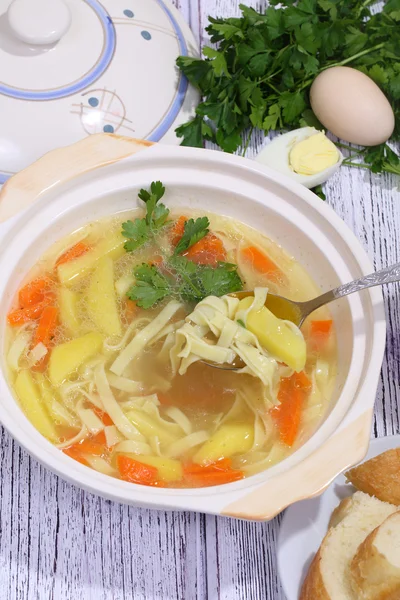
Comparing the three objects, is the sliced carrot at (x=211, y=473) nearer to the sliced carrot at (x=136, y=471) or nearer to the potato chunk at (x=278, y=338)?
the sliced carrot at (x=136, y=471)

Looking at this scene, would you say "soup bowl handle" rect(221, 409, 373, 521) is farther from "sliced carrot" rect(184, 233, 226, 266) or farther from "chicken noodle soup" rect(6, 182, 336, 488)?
"sliced carrot" rect(184, 233, 226, 266)

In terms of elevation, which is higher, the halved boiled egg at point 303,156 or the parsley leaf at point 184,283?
the halved boiled egg at point 303,156

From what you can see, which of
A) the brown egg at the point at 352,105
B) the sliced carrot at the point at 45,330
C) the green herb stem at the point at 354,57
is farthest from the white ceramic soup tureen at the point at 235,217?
the green herb stem at the point at 354,57

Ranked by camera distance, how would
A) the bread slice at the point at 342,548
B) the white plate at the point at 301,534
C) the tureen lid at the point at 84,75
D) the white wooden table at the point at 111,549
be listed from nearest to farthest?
the bread slice at the point at 342,548 < the white plate at the point at 301,534 < the white wooden table at the point at 111,549 < the tureen lid at the point at 84,75

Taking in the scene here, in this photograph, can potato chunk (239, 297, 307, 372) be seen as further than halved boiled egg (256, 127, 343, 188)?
No

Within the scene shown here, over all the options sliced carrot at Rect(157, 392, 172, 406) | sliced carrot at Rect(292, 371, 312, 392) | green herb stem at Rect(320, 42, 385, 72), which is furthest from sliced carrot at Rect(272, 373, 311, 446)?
green herb stem at Rect(320, 42, 385, 72)

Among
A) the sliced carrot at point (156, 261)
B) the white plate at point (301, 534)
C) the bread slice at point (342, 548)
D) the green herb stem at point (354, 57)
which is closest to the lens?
the bread slice at point (342, 548)

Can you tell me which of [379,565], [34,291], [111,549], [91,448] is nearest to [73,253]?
[34,291]

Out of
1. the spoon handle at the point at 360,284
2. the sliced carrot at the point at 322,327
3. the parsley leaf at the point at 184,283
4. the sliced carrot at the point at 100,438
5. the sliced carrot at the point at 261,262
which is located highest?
the sliced carrot at the point at 261,262

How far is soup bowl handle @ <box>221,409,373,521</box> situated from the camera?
6.07 ft

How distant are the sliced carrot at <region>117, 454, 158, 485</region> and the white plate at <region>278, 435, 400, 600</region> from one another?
0.48m

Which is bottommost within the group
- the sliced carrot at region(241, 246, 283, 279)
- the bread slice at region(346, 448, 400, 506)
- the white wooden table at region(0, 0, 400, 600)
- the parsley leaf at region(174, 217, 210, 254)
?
the white wooden table at region(0, 0, 400, 600)

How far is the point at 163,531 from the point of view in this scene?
7.91 feet

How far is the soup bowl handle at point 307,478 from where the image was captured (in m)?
1.85
